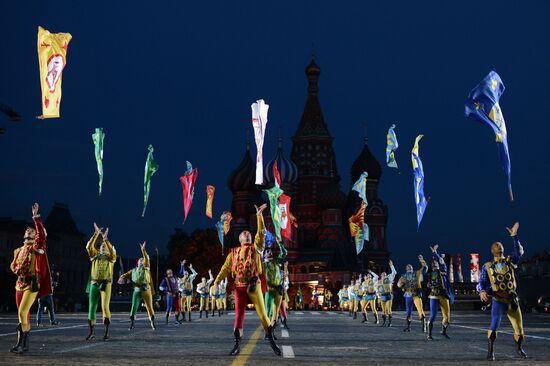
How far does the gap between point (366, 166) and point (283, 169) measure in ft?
57.5

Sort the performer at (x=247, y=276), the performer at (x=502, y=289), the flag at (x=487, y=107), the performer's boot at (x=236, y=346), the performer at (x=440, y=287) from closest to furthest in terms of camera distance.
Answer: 1. the performer's boot at (x=236, y=346)
2. the performer at (x=502, y=289)
3. the performer at (x=247, y=276)
4. the performer at (x=440, y=287)
5. the flag at (x=487, y=107)

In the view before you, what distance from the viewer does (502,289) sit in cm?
1441

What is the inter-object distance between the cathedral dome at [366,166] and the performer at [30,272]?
138552 mm

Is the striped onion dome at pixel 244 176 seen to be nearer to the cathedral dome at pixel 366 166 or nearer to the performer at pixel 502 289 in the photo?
the cathedral dome at pixel 366 166

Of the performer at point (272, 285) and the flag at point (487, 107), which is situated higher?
the flag at point (487, 107)

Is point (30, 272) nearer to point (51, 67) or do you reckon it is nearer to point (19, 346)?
point (19, 346)

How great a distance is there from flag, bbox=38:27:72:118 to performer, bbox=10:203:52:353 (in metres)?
6.06

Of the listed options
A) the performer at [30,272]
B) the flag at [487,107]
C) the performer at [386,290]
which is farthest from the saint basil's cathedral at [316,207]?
the performer at [30,272]

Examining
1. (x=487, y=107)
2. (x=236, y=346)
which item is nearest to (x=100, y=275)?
(x=236, y=346)

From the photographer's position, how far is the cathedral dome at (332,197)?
14275 centimetres

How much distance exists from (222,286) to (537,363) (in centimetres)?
3913

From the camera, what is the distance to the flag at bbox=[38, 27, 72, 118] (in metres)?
21.0

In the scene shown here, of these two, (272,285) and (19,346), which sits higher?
(272,285)

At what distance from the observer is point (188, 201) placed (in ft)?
150
